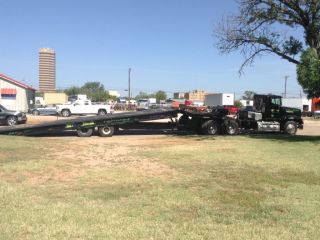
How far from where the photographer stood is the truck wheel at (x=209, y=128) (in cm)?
2623

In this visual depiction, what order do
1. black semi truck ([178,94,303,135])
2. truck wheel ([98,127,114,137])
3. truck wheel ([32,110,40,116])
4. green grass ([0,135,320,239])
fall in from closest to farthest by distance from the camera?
1. green grass ([0,135,320,239])
2. truck wheel ([98,127,114,137])
3. black semi truck ([178,94,303,135])
4. truck wheel ([32,110,40,116])

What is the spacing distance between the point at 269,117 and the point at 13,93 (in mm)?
36305

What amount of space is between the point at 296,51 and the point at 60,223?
1852 centimetres

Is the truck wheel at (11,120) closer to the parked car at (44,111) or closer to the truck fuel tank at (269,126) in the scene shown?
the truck fuel tank at (269,126)

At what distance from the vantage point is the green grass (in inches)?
252

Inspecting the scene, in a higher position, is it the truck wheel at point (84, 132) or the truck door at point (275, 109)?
the truck door at point (275, 109)

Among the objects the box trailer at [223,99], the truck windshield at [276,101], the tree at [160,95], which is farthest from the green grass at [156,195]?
the tree at [160,95]

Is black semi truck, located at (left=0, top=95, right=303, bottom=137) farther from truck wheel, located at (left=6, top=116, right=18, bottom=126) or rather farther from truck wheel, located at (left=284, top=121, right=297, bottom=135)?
truck wheel, located at (left=6, top=116, right=18, bottom=126)

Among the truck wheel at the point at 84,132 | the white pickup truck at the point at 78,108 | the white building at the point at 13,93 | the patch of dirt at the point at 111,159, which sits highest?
the white building at the point at 13,93

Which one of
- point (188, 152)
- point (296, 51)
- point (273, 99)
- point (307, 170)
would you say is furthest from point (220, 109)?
point (307, 170)

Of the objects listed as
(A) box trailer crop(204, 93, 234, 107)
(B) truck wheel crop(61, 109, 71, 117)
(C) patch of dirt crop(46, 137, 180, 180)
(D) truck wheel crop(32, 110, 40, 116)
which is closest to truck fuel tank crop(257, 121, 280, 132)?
(C) patch of dirt crop(46, 137, 180, 180)

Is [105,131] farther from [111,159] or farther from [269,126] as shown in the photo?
[111,159]

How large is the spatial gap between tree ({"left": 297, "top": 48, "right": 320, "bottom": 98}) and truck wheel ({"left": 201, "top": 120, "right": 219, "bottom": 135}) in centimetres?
609

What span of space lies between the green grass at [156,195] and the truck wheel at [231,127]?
11793mm
